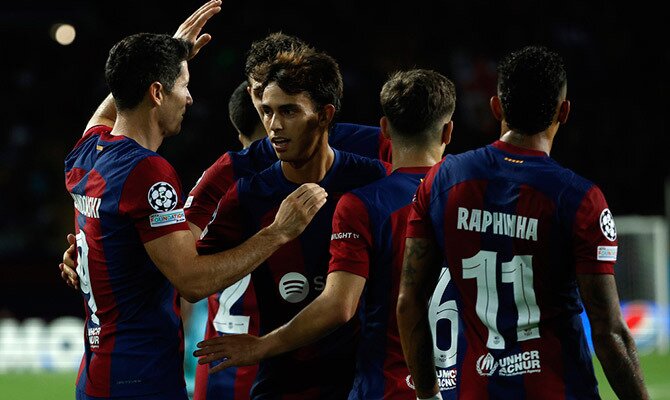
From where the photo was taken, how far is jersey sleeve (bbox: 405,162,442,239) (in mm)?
3668

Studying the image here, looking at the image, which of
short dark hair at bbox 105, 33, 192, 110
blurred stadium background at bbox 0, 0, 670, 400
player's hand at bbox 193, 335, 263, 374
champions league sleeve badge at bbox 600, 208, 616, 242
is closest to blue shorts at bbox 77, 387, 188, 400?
player's hand at bbox 193, 335, 263, 374

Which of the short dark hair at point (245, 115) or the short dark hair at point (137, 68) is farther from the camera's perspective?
the short dark hair at point (245, 115)

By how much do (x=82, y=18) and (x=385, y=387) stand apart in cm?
1337

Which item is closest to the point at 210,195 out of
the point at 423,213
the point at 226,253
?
the point at 226,253

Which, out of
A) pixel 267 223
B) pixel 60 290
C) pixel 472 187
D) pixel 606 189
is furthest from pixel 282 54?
pixel 606 189

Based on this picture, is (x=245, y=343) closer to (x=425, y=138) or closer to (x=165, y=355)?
(x=165, y=355)

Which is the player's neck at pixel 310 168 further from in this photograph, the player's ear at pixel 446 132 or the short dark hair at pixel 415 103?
the player's ear at pixel 446 132

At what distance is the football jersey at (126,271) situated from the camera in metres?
3.83

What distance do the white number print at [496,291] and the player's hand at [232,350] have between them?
0.83 m

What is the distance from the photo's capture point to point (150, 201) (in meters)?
3.80

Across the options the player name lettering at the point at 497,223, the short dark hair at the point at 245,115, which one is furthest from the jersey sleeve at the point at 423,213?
the short dark hair at the point at 245,115

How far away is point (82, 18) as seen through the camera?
641 inches

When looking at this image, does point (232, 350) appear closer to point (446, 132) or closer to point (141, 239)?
point (141, 239)

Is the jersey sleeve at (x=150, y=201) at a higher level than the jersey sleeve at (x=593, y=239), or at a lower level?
higher
